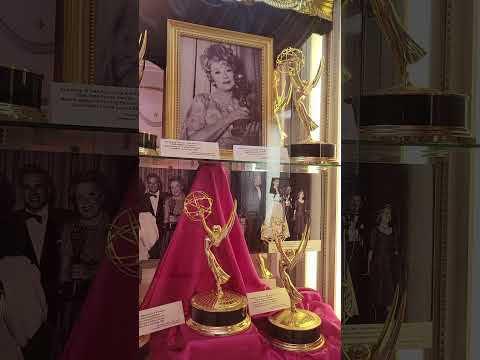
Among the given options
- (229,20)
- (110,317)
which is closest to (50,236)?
(110,317)

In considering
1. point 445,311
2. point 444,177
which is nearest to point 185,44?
point 444,177

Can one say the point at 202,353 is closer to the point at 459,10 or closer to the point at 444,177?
the point at 444,177

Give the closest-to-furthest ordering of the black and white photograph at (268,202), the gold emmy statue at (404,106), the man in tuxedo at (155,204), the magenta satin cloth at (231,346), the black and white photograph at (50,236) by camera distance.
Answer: the black and white photograph at (50,236), the gold emmy statue at (404,106), the magenta satin cloth at (231,346), the man in tuxedo at (155,204), the black and white photograph at (268,202)

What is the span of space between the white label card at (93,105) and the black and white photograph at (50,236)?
0.16 feet

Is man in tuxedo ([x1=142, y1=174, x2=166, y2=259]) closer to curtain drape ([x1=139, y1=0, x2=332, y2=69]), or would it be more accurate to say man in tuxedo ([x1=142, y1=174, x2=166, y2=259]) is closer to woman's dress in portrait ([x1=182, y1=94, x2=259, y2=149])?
woman's dress in portrait ([x1=182, y1=94, x2=259, y2=149])

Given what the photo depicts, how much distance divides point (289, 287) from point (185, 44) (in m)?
0.69

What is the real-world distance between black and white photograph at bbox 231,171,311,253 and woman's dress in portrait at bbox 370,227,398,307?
1.82 ft

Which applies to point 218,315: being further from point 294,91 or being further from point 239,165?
point 294,91

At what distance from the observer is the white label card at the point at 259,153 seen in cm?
115

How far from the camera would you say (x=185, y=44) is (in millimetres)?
1119

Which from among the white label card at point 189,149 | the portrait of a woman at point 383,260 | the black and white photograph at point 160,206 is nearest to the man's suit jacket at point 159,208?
the black and white photograph at point 160,206

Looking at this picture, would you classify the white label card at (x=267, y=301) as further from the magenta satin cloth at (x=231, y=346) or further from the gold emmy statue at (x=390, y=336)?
the gold emmy statue at (x=390, y=336)

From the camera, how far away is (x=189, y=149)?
3.57ft

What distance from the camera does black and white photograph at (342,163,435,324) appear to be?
667mm
